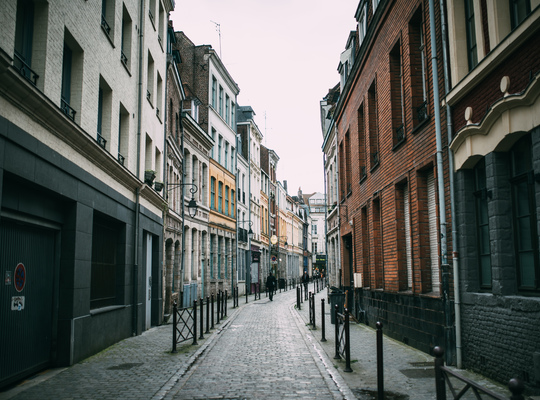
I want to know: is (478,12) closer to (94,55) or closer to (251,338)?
(94,55)

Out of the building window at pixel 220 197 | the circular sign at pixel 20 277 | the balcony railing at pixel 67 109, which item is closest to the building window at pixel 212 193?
the building window at pixel 220 197

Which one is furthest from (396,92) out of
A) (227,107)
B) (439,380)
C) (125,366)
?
(227,107)

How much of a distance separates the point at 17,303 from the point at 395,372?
609 cm

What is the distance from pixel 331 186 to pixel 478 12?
21.8m

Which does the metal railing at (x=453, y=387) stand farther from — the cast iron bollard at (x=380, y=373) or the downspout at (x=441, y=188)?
the downspout at (x=441, y=188)

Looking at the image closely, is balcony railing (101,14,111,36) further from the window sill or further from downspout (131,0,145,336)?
the window sill

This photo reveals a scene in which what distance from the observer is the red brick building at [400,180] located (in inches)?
397

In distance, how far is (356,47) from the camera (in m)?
19.6

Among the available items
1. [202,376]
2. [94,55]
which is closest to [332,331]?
[202,376]

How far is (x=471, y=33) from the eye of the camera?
355 inches

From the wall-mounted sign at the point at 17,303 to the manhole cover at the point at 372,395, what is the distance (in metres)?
5.16

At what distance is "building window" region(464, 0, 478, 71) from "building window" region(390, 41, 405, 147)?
4.23 metres

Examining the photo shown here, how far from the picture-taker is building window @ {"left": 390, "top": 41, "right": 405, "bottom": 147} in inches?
532

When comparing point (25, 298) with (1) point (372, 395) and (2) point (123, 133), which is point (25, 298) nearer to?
(1) point (372, 395)
